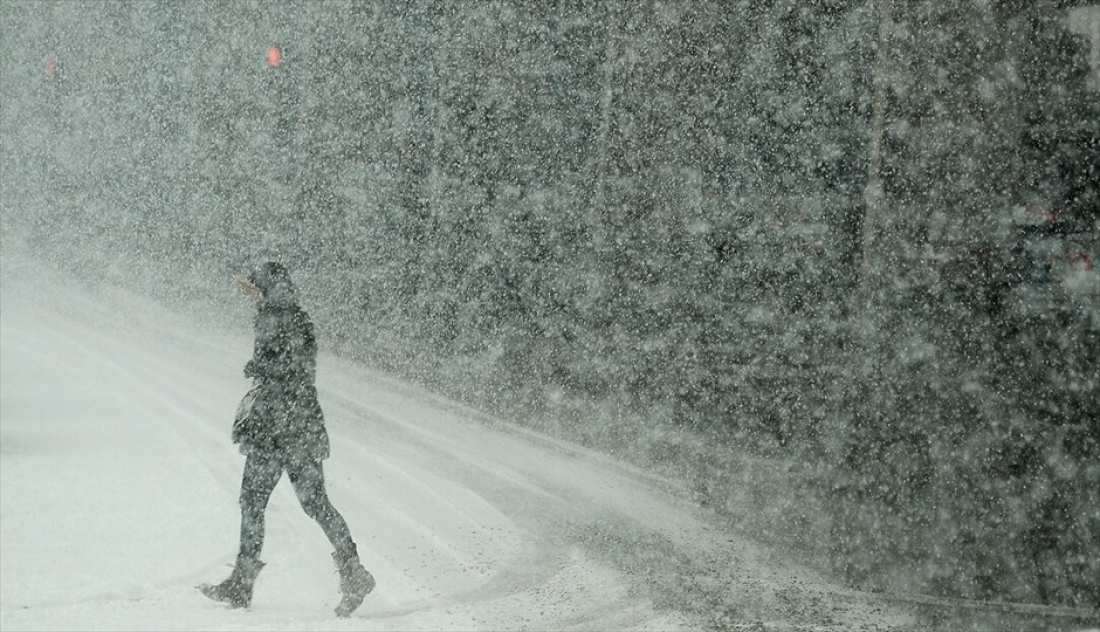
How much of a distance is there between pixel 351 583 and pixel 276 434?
810mm

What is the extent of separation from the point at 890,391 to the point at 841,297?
328cm

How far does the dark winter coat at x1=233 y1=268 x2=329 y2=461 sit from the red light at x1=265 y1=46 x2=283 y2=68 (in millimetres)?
22066

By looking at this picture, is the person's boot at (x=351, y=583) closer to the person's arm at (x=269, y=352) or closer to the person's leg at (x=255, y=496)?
the person's leg at (x=255, y=496)

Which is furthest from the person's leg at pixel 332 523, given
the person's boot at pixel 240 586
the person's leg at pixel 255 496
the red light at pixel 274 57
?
the red light at pixel 274 57

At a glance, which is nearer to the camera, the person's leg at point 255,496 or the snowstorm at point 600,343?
the person's leg at point 255,496

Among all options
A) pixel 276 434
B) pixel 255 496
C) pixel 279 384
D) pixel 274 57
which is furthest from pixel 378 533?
pixel 274 57

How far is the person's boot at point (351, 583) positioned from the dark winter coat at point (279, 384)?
53 centimetres

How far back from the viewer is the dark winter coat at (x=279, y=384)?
4918mm

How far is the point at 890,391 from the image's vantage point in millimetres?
10195

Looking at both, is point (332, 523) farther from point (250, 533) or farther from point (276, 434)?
point (276, 434)

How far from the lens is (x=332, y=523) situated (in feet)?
16.4

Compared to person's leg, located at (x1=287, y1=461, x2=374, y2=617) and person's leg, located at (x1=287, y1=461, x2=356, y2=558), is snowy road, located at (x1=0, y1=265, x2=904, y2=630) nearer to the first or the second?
person's leg, located at (x1=287, y1=461, x2=374, y2=617)

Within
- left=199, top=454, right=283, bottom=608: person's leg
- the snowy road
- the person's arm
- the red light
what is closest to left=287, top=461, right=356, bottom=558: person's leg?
left=199, top=454, right=283, bottom=608: person's leg

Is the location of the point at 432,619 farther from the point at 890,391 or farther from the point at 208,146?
the point at 208,146
